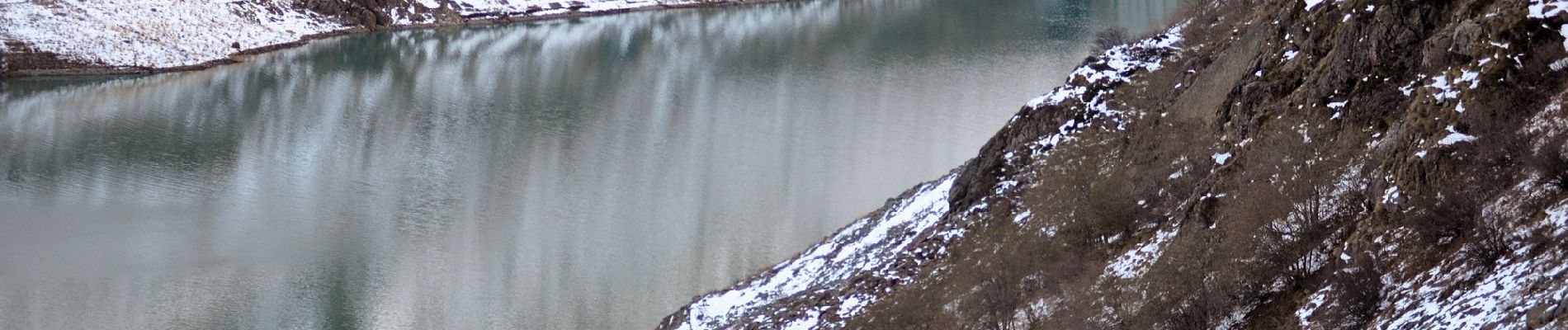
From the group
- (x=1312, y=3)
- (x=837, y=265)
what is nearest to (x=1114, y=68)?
(x=837, y=265)

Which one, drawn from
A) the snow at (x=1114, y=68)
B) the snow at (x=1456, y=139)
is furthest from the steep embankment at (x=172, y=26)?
the snow at (x=1456, y=139)

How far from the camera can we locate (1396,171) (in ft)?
40.3

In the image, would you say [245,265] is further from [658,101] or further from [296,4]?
[296,4]

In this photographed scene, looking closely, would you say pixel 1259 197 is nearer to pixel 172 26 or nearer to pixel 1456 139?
pixel 1456 139

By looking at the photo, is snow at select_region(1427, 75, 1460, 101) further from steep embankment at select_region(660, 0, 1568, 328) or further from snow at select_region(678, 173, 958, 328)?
snow at select_region(678, 173, 958, 328)

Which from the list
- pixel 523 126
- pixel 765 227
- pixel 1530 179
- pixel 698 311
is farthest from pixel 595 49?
pixel 1530 179

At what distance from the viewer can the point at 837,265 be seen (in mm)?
24859

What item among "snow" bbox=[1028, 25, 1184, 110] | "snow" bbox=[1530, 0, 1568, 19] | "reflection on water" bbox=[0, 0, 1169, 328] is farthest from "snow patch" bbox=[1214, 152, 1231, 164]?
"reflection on water" bbox=[0, 0, 1169, 328]

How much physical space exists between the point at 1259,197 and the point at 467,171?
1269 inches

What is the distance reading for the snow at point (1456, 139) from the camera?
38.8ft

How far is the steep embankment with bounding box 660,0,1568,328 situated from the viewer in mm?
10586

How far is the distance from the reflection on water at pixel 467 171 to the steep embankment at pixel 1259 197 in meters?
7.75

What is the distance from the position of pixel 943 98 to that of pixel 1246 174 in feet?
128

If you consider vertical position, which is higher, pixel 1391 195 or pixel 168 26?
pixel 1391 195
